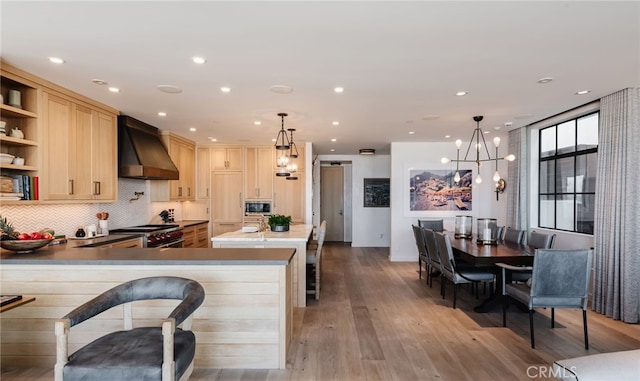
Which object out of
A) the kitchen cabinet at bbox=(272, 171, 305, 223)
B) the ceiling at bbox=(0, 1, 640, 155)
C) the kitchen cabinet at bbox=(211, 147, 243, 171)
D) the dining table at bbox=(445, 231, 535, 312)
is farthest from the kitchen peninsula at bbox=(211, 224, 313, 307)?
the kitchen cabinet at bbox=(211, 147, 243, 171)

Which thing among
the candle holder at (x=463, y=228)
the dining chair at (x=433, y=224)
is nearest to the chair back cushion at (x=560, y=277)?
the candle holder at (x=463, y=228)

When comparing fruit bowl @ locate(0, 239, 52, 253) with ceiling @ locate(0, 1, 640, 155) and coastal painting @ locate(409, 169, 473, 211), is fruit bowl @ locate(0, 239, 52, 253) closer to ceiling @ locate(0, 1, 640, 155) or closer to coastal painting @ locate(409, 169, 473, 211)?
ceiling @ locate(0, 1, 640, 155)

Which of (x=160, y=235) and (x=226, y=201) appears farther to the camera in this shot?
(x=226, y=201)

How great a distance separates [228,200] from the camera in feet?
23.0

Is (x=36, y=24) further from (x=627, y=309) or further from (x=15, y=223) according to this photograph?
(x=627, y=309)

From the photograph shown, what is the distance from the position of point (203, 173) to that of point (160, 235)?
2.47m

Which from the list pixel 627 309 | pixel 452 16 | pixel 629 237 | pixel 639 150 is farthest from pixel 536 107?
pixel 452 16

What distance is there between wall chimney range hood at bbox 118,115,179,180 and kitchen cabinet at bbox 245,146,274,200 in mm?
1943

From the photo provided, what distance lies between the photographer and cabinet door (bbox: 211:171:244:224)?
23.0 ft

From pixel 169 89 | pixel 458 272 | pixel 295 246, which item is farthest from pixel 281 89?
pixel 458 272

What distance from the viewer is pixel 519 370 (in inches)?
104

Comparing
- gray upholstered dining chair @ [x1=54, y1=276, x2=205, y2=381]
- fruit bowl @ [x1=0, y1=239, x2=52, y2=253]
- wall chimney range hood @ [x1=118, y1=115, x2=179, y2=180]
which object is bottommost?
gray upholstered dining chair @ [x1=54, y1=276, x2=205, y2=381]

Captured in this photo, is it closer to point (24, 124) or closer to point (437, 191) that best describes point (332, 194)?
point (437, 191)

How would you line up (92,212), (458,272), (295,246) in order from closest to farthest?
(458,272) < (295,246) < (92,212)
